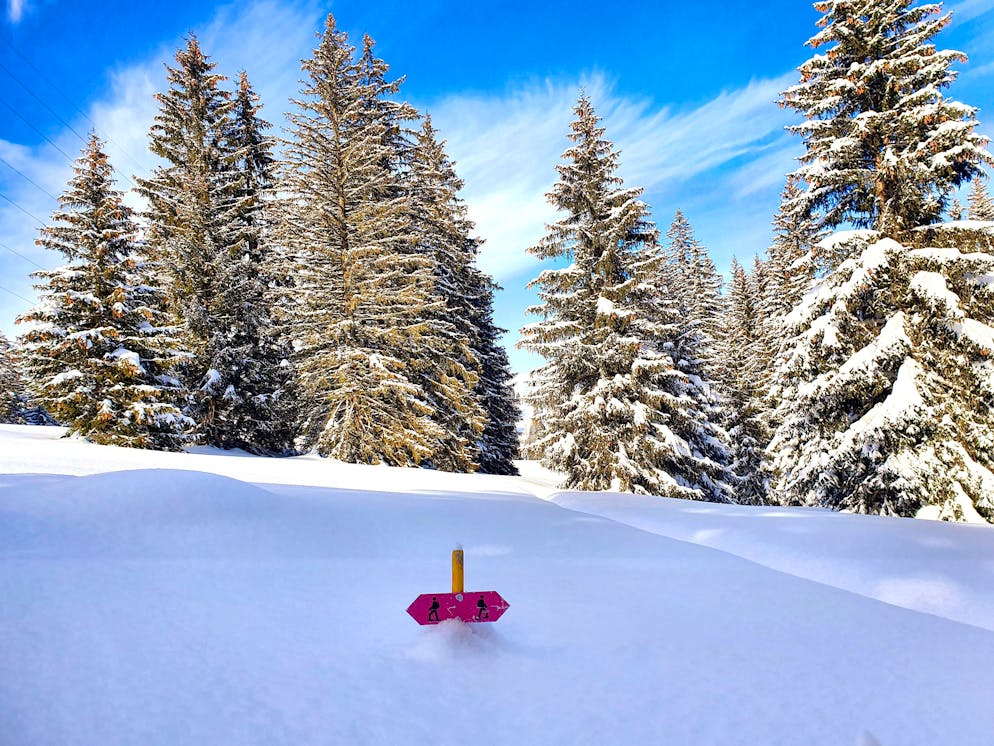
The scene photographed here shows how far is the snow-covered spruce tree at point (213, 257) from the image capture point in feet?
59.3

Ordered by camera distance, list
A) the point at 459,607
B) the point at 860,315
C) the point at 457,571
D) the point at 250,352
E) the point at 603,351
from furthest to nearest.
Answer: the point at 250,352, the point at 603,351, the point at 860,315, the point at 457,571, the point at 459,607

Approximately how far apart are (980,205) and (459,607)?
50.9m

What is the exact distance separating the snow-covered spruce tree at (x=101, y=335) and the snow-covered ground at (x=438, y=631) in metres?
9.36

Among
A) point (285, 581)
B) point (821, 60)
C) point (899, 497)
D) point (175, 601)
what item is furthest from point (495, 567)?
point (821, 60)

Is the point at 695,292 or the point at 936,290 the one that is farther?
the point at 695,292

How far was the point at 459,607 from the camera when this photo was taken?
3.77 metres

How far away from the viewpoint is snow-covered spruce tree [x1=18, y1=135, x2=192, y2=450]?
47.2 feet

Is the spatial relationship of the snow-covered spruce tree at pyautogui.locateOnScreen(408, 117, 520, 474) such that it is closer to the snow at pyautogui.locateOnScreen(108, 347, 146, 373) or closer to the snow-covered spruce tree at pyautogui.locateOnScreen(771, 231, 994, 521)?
the snow at pyautogui.locateOnScreen(108, 347, 146, 373)

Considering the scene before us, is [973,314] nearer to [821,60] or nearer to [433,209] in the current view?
[821,60]

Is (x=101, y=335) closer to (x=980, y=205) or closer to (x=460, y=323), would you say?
(x=460, y=323)

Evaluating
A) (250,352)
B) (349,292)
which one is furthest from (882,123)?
(250,352)

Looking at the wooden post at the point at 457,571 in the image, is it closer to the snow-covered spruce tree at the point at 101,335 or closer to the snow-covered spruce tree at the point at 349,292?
the snow-covered spruce tree at the point at 349,292

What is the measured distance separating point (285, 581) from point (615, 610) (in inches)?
118

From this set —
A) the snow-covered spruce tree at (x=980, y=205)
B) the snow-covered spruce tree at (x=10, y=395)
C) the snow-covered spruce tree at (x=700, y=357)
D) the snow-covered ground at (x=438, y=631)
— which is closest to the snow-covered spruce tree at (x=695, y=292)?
the snow-covered spruce tree at (x=700, y=357)
